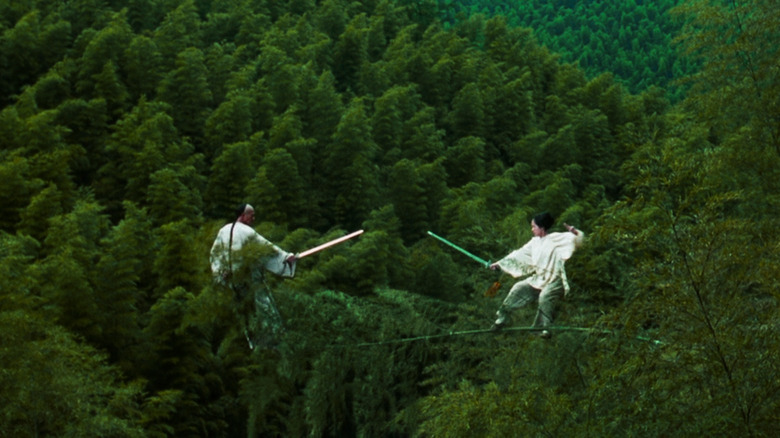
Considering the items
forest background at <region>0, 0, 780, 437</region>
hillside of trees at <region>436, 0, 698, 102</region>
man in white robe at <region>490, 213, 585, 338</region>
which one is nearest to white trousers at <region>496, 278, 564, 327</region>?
man in white robe at <region>490, 213, 585, 338</region>

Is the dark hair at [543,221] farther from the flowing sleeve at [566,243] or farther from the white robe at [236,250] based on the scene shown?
the white robe at [236,250]

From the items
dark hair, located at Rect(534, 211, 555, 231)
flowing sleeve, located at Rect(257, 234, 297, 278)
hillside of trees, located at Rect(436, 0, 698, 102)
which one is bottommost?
hillside of trees, located at Rect(436, 0, 698, 102)

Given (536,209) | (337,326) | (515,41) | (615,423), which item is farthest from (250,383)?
(515,41)

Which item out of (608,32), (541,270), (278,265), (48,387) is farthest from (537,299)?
(608,32)

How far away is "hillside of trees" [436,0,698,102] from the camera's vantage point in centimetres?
3341

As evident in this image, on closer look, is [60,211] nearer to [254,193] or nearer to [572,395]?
[254,193]

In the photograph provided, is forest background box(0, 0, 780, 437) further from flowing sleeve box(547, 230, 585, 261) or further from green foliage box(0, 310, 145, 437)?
flowing sleeve box(547, 230, 585, 261)

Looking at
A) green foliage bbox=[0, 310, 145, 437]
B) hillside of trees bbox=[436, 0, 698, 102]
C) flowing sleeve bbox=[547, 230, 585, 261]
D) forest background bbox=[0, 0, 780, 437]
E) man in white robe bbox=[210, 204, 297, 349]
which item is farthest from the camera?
hillside of trees bbox=[436, 0, 698, 102]

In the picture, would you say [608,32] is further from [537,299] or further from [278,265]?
[278,265]

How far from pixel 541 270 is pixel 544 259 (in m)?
0.08

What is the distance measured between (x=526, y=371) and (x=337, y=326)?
1.53 meters

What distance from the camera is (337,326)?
26.8 ft

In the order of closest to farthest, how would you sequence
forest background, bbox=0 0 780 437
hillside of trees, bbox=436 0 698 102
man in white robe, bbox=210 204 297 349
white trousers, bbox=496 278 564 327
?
forest background, bbox=0 0 780 437 → white trousers, bbox=496 278 564 327 → man in white robe, bbox=210 204 297 349 → hillside of trees, bbox=436 0 698 102

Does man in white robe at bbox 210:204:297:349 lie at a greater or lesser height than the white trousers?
greater
